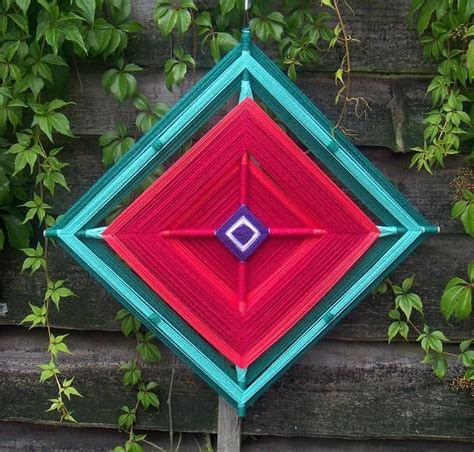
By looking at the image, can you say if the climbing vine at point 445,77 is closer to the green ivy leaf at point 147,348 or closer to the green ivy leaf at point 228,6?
the green ivy leaf at point 228,6

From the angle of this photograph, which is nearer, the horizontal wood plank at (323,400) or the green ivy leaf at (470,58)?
the green ivy leaf at (470,58)

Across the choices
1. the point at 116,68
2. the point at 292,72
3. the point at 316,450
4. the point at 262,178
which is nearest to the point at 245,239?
the point at 262,178

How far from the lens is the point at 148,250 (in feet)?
4.06

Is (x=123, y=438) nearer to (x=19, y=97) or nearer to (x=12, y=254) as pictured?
(x=12, y=254)

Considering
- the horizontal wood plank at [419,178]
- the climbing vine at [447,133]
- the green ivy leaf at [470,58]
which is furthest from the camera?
the horizontal wood plank at [419,178]

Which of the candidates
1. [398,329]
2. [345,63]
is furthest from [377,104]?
[398,329]

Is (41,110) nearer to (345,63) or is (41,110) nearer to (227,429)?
(345,63)

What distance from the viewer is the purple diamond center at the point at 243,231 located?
48.4 inches

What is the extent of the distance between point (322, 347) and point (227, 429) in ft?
0.88

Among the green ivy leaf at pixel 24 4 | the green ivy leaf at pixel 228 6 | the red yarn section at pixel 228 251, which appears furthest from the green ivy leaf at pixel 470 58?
the green ivy leaf at pixel 24 4

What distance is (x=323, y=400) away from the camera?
→ 4.78 feet

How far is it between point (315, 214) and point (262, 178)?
0.39ft

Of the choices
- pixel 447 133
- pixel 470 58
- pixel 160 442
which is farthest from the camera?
pixel 160 442

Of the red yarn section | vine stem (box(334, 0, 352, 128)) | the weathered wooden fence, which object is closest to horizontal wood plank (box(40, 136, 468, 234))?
the weathered wooden fence
